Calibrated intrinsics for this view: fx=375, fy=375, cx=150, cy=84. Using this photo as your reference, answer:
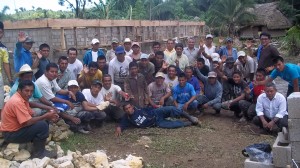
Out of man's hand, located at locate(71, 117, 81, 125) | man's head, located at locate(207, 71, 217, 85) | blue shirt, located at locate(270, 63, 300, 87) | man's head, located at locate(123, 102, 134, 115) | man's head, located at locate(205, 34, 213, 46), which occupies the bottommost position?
man's hand, located at locate(71, 117, 81, 125)

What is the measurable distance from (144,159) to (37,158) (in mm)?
1708

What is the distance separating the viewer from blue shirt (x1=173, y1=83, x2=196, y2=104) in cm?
852

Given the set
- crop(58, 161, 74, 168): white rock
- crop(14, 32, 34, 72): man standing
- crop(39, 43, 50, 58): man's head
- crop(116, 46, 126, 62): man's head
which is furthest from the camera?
crop(116, 46, 126, 62): man's head

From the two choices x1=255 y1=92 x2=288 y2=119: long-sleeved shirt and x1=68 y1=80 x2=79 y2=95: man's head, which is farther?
x1=68 y1=80 x2=79 y2=95: man's head

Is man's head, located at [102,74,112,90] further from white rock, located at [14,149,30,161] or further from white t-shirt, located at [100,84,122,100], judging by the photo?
white rock, located at [14,149,30,161]

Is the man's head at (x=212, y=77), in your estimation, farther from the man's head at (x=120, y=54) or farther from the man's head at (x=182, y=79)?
the man's head at (x=120, y=54)

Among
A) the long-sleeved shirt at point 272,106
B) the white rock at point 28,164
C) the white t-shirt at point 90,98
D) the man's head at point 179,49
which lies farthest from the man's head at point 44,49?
the long-sleeved shirt at point 272,106

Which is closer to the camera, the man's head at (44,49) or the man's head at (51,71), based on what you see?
the man's head at (51,71)

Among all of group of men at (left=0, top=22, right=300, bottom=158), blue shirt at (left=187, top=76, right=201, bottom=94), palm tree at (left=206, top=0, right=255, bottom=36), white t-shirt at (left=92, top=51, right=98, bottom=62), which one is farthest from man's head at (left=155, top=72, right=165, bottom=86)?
palm tree at (left=206, top=0, right=255, bottom=36)

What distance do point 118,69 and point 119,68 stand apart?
36 millimetres

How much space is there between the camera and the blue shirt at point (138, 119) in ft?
25.2

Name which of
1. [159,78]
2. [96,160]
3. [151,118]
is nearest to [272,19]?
[159,78]

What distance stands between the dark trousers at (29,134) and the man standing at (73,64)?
2.31m

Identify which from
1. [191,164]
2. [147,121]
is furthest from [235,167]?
[147,121]
